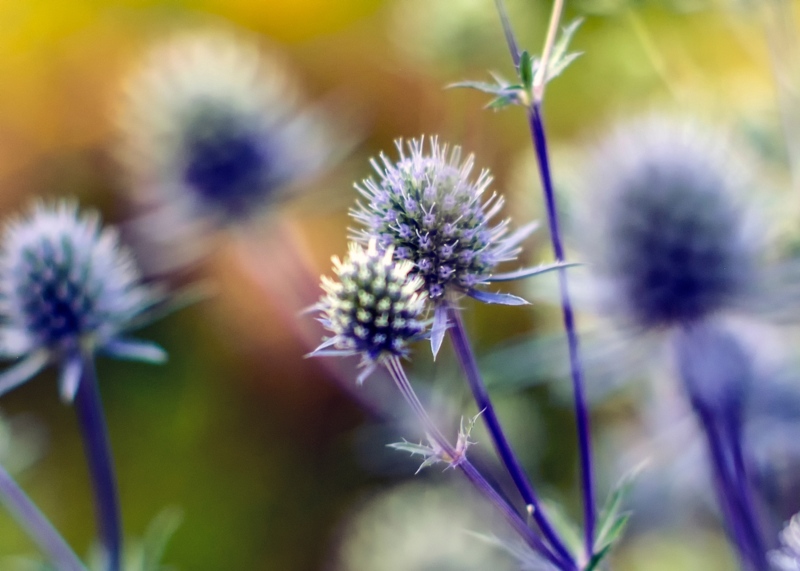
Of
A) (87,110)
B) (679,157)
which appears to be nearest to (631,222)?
Result: (679,157)

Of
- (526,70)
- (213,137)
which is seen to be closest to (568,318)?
(526,70)

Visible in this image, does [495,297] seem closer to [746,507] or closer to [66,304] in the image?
[746,507]

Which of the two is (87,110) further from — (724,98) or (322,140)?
(724,98)

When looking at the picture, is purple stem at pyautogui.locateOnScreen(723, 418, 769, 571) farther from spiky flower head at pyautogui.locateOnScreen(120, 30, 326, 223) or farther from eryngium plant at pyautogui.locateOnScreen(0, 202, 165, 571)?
spiky flower head at pyautogui.locateOnScreen(120, 30, 326, 223)

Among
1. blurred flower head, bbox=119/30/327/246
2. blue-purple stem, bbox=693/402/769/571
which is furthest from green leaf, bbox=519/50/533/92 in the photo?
blurred flower head, bbox=119/30/327/246

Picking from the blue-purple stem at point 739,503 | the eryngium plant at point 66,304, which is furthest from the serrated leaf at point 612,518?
the eryngium plant at point 66,304

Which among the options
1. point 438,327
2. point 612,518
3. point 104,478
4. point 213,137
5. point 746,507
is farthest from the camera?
point 213,137

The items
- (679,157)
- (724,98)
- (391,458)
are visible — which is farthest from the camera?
(391,458)
